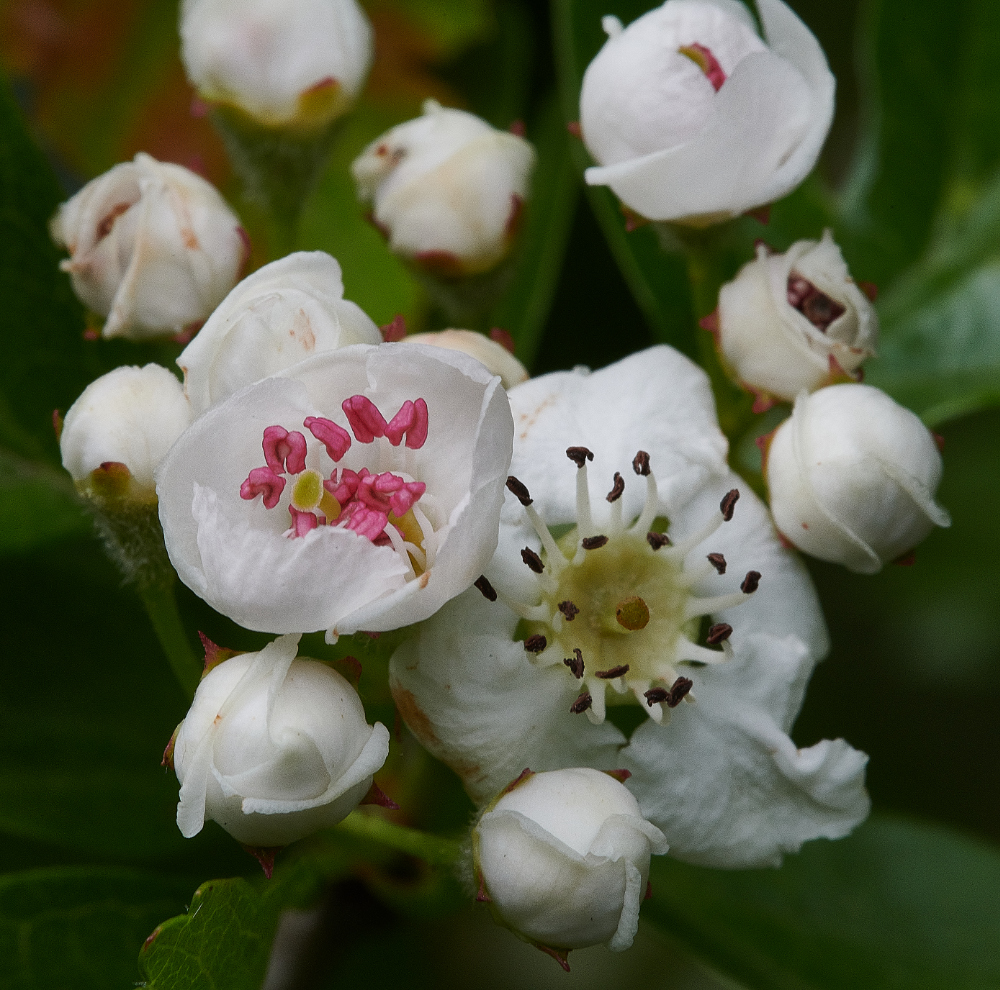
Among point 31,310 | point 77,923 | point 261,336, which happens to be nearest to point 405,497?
point 261,336

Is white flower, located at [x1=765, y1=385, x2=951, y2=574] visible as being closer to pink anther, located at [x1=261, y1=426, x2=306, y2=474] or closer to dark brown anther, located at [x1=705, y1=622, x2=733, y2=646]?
dark brown anther, located at [x1=705, y1=622, x2=733, y2=646]

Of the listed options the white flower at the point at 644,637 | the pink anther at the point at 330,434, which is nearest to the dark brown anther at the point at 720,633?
the white flower at the point at 644,637

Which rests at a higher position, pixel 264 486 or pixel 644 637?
pixel 264 486

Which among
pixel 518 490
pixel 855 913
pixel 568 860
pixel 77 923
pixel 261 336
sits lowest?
pixel 855 913

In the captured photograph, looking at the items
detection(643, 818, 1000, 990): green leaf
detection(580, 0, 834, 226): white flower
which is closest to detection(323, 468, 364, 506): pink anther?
detection(580, 0, 834, 226): white flower

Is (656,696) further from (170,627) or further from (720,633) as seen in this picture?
(170,627)

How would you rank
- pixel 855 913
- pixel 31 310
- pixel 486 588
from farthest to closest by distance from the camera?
pixel 855 913 < pixel 31 310 < pixel 486 588

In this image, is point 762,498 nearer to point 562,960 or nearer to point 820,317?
point 820,317

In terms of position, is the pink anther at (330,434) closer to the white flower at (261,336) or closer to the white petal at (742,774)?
the white flower at (261,336)
